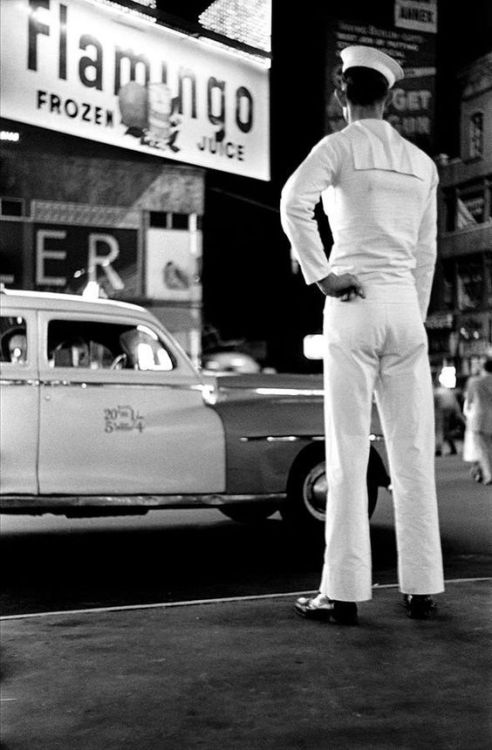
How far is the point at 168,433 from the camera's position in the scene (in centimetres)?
668

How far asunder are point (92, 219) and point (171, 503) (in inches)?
817

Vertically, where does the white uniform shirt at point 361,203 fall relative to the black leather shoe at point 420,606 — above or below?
above

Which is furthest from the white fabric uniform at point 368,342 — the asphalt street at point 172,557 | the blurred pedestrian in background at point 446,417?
the blurred pedestrian in background at point 446,417

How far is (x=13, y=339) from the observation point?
266 inches

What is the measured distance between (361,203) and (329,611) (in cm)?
159

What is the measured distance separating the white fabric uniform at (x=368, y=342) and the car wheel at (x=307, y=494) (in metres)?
3.28

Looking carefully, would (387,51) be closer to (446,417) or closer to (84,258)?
(446,417)

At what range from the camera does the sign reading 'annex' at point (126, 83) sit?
406 cm

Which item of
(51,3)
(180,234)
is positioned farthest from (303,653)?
(180,234)

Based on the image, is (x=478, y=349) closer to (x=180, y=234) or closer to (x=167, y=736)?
(x=180, y=234)

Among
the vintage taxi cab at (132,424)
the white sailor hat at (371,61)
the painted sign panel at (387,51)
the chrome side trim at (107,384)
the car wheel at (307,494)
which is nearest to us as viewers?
the white sailor hat at (371,61)

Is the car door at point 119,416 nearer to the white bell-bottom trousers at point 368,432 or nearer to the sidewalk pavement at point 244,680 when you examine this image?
the sidewalk pavement at point 244,680

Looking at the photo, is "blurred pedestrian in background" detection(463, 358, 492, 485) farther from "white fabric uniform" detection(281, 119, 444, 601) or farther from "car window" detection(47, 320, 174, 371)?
"white fabric uniform" detection(281, 119, 444, 601)

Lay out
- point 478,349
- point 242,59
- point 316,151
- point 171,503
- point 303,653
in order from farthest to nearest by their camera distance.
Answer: point 478,349 < point 171,503 < point 242,59 < point 316,151 < point 303,653
